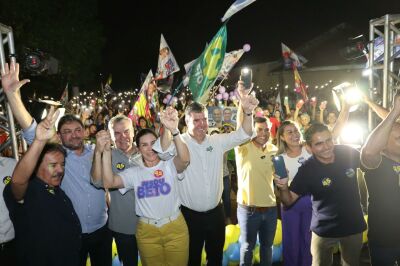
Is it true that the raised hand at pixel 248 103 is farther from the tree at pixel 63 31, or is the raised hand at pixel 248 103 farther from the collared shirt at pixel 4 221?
the tree at pixel 63 31

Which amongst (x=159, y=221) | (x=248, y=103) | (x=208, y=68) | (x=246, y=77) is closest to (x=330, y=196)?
(x=248, y=103)

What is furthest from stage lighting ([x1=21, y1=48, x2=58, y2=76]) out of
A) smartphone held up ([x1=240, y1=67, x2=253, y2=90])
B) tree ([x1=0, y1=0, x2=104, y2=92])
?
tree ([x1=0, y1=0, x2=104, y2=92])

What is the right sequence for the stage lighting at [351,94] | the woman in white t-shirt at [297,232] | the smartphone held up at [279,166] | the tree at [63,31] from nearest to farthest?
1. the smartphone held up at [279,166]
2. the woman in white t-shirt at [297,232]
3. the stage lighting at [351,94]
4. the tree at [63,31]

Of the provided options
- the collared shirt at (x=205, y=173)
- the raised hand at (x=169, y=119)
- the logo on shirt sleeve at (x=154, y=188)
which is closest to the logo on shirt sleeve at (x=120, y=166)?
the logo on shirt sleeve at (x=154, y=188)

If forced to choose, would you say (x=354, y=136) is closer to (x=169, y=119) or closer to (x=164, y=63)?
(x=169, y=119)

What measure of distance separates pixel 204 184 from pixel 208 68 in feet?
4.72

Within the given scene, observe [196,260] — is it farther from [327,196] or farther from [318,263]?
[327,196]

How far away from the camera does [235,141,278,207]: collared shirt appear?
4.62m

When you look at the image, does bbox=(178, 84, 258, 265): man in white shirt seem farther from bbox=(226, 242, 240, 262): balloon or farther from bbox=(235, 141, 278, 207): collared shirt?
bbox=(226, 242, 240, 262): balloon

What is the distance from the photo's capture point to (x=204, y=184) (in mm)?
4133

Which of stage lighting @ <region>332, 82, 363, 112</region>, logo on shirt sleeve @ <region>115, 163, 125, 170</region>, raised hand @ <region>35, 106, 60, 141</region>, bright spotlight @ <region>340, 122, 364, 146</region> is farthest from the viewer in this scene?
bright spotlight @ <region>340, 122, 364, 146</region>

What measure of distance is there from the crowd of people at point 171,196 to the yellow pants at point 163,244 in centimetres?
1

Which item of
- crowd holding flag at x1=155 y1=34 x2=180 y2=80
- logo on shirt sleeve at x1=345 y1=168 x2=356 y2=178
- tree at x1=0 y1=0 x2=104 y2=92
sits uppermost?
tree at x1=0 y1=0 x2=104 y2=92

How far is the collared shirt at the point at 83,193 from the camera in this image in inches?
154
